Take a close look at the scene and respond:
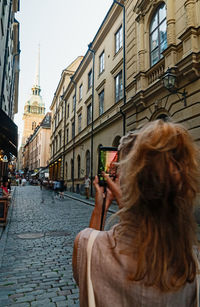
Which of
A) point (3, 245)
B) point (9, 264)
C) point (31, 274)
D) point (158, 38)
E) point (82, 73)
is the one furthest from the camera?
point (82, 73)

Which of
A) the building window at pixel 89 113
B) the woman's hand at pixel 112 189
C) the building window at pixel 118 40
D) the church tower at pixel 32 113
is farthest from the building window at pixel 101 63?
the church tower at pixel 32 113

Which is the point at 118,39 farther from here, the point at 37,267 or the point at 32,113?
the point at 32,113

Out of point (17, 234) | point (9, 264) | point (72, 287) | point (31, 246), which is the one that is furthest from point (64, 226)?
point (72, 287)

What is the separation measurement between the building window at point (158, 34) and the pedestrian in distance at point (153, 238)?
1167 centimetres

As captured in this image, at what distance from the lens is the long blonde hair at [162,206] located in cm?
91

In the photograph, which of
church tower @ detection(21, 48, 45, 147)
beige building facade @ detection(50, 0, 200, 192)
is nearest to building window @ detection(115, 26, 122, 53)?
beige building facade @ detection(50, 0, 200, 192)

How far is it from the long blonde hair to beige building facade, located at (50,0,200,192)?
650mm

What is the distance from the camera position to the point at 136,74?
12.8m

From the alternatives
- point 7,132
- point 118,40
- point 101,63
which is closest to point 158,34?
point 118,40

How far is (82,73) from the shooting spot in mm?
26391

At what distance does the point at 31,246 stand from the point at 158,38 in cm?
1127

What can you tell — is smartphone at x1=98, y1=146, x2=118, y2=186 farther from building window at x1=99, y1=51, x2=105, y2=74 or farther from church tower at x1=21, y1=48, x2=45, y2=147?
church tower at x1=21, y1=48, x2=45, y2=147

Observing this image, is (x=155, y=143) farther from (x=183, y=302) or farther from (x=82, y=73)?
(x=82, y=73)

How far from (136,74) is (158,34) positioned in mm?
2192
